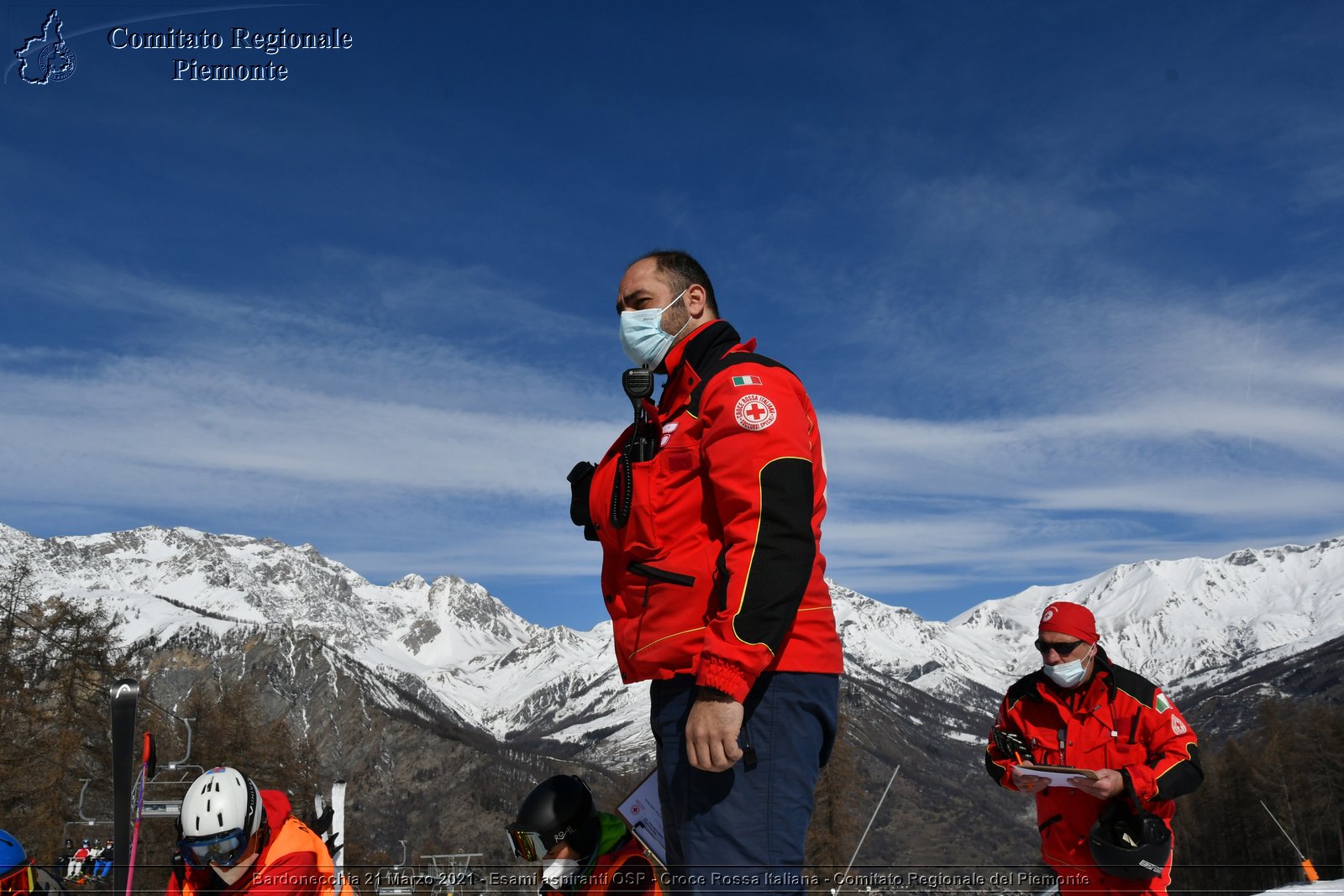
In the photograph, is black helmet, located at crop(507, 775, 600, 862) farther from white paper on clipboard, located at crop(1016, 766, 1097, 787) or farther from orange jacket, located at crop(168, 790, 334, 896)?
white paper on clipboard, located at crop(1016, 766, 1097, 787)

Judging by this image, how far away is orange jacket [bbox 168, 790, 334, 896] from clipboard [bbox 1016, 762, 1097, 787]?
4.21 meters

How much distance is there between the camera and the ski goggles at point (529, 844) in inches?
211

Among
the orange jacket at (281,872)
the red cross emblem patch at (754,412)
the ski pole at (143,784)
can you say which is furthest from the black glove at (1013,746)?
the ski pole at (143,784)

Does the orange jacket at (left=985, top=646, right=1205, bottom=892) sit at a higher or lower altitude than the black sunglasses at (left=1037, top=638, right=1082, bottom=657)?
lower

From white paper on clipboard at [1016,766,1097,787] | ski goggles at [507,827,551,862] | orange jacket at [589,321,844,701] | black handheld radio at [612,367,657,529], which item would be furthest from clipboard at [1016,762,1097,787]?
black handheld radio at [612,367,657,529]

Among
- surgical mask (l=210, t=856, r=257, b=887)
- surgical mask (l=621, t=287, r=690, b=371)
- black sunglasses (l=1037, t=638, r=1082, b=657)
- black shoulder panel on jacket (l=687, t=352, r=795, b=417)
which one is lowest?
surgical mask (l=210, t=856, r=257, b=887)

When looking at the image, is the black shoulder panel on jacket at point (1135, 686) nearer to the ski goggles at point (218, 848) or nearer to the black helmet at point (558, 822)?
the black helmet at point (558, 822)

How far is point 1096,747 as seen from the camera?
5.93 m

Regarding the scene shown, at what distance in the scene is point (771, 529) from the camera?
303 cm

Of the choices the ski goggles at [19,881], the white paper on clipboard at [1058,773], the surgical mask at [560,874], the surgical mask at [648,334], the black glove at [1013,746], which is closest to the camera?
the surgical mask at [648,334]

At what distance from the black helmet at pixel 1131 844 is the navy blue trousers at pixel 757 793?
313 cm

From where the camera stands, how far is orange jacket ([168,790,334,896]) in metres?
6.11

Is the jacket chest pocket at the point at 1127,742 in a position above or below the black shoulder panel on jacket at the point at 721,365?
below

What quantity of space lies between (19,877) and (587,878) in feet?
15.4
